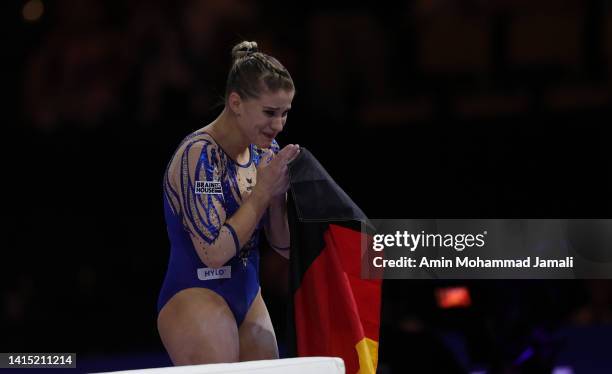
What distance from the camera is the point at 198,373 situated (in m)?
2.38

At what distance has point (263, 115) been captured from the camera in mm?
2900

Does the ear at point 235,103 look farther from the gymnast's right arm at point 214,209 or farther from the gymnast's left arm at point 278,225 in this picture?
the gymnast's left arm at point 278,225

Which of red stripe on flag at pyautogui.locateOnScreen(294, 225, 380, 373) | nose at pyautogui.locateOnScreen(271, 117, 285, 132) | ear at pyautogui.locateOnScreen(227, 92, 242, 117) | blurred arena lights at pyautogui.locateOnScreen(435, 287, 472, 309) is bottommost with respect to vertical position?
red stripe on flag at pyautogui.locateOnScreen(294, 225, 380, 373)

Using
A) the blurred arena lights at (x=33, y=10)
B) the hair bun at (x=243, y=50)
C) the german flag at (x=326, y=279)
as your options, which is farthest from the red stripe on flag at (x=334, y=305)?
the blurred arena lights at (x=33, y=10)

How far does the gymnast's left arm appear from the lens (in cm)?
306

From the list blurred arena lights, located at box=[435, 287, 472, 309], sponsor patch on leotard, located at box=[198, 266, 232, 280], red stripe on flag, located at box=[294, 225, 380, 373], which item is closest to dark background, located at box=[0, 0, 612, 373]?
blurred arena lights, located at box=[435, 287, 472, 309]

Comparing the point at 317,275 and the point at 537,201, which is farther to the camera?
the point at 537,201

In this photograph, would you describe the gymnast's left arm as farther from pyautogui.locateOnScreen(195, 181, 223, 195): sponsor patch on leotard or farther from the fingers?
pyautogui.locateOnScreen(195, 181, 223, 195): sponsor patch on leotard

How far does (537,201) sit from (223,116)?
309 cm

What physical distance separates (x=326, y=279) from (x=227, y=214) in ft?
1.21

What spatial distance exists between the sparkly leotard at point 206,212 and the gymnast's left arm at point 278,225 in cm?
8

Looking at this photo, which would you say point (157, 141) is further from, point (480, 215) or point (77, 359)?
point (480, 215)

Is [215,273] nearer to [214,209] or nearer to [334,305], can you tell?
[214,209]

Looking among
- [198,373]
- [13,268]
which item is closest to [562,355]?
[198,373]
